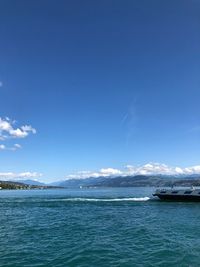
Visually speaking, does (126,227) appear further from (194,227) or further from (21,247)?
(21,247)

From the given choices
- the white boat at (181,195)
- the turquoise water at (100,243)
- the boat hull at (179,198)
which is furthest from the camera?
the white boat at (181,195)

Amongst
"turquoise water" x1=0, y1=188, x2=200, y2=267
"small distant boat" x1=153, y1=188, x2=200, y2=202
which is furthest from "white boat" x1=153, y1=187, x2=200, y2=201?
"turquoise water" x1=0, y1=188, x2=200, y2=267

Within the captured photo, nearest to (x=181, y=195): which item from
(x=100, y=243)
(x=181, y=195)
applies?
(x=181, y=195)

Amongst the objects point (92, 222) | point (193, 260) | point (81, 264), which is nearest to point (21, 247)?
point (81, 264)

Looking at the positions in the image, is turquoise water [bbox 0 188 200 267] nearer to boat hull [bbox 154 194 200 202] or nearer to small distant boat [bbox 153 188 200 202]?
boat hull [bbox 154 194 200 202]

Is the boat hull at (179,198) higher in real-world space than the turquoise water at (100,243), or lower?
higher

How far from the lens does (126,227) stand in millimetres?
50062

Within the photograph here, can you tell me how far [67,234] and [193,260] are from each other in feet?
63.8

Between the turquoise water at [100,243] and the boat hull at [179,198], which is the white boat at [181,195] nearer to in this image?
the boat hull at [179,198]

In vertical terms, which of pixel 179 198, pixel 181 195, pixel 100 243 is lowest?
pixel 100 243

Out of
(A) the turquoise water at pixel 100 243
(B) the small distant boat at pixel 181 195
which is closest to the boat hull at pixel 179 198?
(B) the small distant boat at pixel 181 195

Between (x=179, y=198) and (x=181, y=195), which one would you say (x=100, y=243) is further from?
(x=179, y=198)

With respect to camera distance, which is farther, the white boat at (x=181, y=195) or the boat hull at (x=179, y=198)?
the white boat at (x=181, y=195)

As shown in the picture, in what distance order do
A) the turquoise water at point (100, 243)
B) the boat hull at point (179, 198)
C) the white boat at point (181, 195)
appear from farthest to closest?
1. the white boat at point (181, 195)
2. the boat hull at point (179, 198)
3. the turquoise water at point (100, 243)
